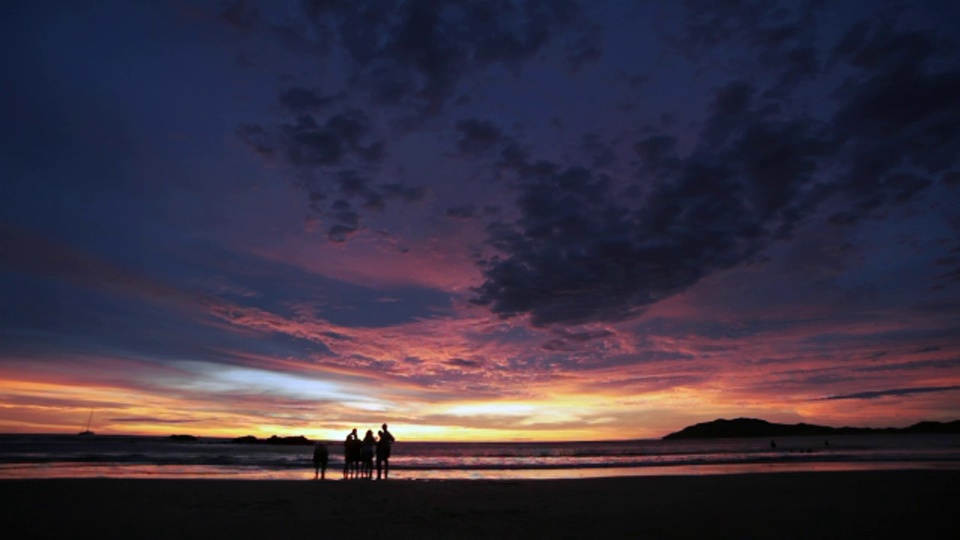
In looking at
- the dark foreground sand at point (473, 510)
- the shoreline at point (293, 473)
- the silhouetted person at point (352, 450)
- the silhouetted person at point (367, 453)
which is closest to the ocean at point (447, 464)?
the shoreline at point (293, 473)

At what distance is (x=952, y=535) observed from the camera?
11.2m

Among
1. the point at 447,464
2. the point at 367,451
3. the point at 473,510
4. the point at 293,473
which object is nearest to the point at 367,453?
the point at 367,451

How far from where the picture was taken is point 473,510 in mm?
14562

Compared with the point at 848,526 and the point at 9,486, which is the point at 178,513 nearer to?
the point at 9,486

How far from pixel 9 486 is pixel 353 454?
515 inches

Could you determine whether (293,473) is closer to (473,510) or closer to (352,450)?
(352,450)

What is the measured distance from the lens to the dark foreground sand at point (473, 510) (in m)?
11.5

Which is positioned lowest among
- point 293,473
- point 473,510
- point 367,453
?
point 473,510

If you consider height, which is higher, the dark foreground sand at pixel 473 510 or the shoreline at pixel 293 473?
the shoreline at pixel 293 473

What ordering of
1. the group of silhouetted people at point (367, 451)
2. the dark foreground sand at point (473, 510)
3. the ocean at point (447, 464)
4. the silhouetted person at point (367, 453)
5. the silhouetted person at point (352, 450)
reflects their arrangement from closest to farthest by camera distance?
the dark foreground sand at point (473, 510) < the group of silhouetted people at point (367, 451) < the silhouetted person at point (367, 453) < the silhouetted person at point (352, 450) < the ocean at point (447, 464)

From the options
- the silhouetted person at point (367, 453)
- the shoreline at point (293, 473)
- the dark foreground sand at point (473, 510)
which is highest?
the silhouetted person at point (367, 453)

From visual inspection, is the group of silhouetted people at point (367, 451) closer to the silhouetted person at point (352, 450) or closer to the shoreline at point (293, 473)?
the silhouetted person at point (352, 450)

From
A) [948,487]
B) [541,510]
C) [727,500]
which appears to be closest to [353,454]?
[541,510]

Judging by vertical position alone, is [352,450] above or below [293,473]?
above
